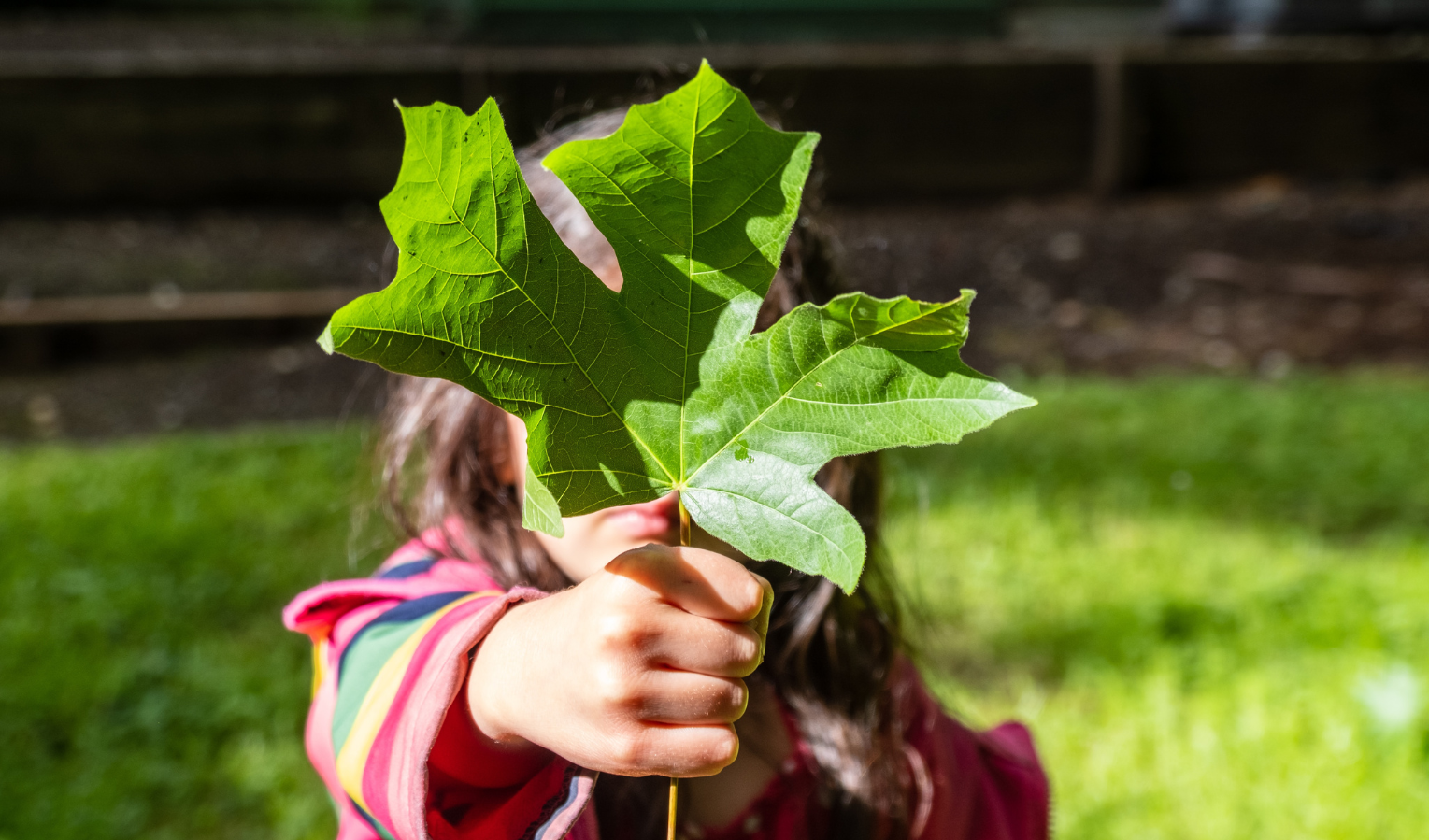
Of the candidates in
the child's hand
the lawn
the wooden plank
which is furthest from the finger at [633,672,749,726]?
the wooden plank

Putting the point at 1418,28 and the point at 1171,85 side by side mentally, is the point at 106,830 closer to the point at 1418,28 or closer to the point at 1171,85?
the point at 1171,85

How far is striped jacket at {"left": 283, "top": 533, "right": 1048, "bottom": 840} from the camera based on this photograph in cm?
70

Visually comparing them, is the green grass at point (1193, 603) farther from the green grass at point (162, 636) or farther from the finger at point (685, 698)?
the finger at point (685, 698)

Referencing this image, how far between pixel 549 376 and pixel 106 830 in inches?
61.0

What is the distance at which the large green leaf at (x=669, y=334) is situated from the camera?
454 mm

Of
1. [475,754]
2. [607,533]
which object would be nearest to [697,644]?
[475,754]

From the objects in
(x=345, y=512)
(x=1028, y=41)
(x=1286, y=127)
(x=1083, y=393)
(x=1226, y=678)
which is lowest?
(x=1226, y=678)

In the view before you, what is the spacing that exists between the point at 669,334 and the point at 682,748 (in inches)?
7.1

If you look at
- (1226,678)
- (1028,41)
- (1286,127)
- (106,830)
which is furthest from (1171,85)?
(106,830)

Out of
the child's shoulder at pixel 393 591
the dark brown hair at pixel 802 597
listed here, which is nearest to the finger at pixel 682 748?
the child's shoulder at pixel 393 591

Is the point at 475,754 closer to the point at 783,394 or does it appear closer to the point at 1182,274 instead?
the point at 783,394

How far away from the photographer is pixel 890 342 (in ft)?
1.54

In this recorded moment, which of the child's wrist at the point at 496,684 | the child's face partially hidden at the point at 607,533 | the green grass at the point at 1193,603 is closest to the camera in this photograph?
the child's wrist at the point at 496,684

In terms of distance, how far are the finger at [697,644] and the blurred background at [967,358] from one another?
2.37 feet
